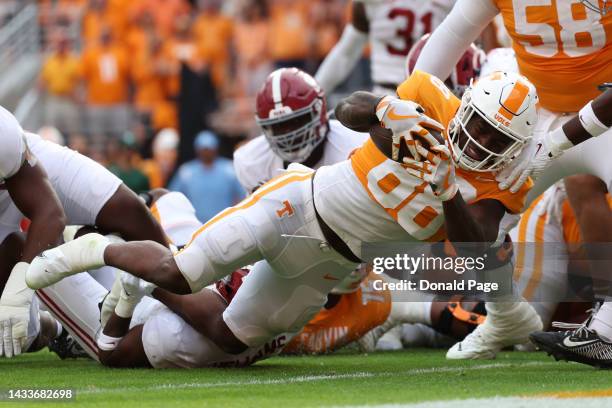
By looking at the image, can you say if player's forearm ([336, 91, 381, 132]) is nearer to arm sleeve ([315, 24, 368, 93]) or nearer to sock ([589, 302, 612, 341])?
sock ([589, 302, 612, 341])

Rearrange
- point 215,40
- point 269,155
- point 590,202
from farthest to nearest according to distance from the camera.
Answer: point 215,40, point 269,155, point 590,202

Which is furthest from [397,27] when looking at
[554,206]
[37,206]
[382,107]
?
[382,107]

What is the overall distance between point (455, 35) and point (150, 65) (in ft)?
27.2

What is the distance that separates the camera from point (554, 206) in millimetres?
6695

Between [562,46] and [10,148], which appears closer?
[10,148]

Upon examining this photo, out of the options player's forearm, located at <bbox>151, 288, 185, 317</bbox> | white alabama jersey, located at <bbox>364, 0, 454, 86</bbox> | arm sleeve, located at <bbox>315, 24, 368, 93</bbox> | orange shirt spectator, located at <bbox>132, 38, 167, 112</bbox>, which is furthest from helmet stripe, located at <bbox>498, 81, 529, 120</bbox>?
orange shirt spectator, located at <bbox>132, 38, 167, 112</bbox>

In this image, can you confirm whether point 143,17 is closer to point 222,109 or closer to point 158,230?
point 222,109

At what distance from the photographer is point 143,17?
13.9m

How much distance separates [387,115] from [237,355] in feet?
4.55

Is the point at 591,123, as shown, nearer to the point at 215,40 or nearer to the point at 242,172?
the point at 242,172

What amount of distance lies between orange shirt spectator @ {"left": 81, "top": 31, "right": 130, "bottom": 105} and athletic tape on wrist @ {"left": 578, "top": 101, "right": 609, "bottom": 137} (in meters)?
9.48

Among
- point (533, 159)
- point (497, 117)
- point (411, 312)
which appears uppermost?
point (497, 117)

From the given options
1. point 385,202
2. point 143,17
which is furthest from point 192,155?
point 385,202

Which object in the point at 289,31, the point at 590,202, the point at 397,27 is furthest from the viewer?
the point at 289,31
